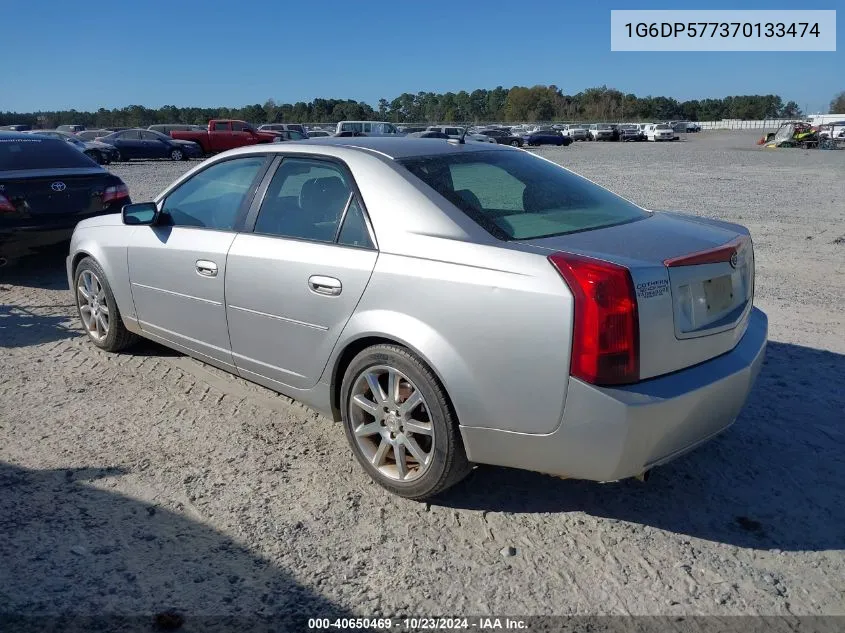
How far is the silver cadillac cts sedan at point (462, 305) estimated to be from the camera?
275 cm

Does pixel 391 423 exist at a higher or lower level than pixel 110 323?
lower

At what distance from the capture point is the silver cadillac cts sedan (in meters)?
2.75

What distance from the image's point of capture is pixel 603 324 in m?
2.67

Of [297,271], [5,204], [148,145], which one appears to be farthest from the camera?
[148,145]

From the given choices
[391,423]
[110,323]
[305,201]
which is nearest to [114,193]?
[110,323]

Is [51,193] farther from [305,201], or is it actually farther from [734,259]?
[734,259]

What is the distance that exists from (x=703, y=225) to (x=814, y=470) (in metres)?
1.32

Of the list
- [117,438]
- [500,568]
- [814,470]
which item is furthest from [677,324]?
[117,438]

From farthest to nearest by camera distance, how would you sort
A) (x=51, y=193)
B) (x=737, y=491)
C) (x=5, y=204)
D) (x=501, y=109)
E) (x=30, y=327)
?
(x=501, y=109) → (x=51, y=193) → (x=5, y=204) → (x=30, y=327) → (x=737, y=491)

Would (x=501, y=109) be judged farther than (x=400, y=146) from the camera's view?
Yes

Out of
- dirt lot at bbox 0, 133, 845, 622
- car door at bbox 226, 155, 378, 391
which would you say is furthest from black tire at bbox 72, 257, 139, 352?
car door at bbox 226, 155, 378, 391

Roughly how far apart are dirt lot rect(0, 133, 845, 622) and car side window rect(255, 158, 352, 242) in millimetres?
1140

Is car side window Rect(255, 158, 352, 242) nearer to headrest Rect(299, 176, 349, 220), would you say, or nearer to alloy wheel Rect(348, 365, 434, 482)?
headrest Rect(299, 176, 349, 220)

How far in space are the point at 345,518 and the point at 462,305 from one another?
3.62 feet
